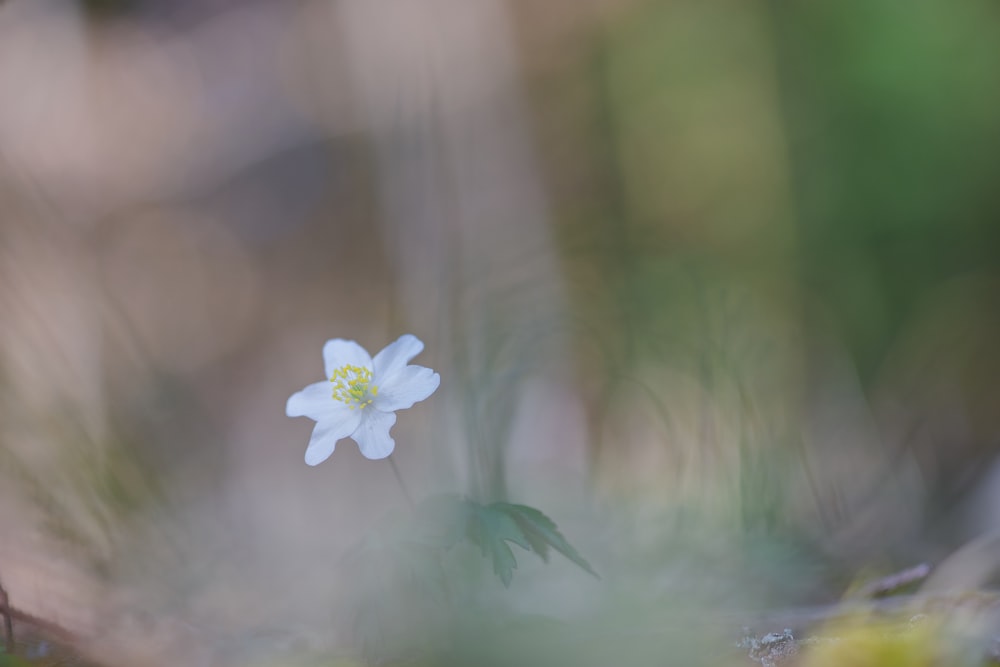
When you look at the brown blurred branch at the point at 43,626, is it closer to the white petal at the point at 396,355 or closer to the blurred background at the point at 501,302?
the blurred background at the point at 501,302

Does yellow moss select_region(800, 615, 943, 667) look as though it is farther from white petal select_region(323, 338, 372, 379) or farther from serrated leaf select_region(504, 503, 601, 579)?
white petal select_region(323, 338, 372, 379)

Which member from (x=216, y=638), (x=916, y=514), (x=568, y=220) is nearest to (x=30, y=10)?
(x=568, y=220)

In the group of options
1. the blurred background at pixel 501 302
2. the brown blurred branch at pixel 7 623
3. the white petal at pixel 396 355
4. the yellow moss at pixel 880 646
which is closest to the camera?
the yellow moss at pixel 880 646

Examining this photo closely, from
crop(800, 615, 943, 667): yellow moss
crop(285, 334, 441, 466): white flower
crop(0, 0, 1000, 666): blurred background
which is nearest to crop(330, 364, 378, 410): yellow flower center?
crop(285, 334, 441, 466): white flower

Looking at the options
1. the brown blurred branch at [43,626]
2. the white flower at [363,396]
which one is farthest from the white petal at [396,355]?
the brown blurred branch at [43,626]

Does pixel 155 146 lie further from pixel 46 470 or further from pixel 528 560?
pixel 528 560

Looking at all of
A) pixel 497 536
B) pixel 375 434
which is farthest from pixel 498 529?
pixel 375 434
